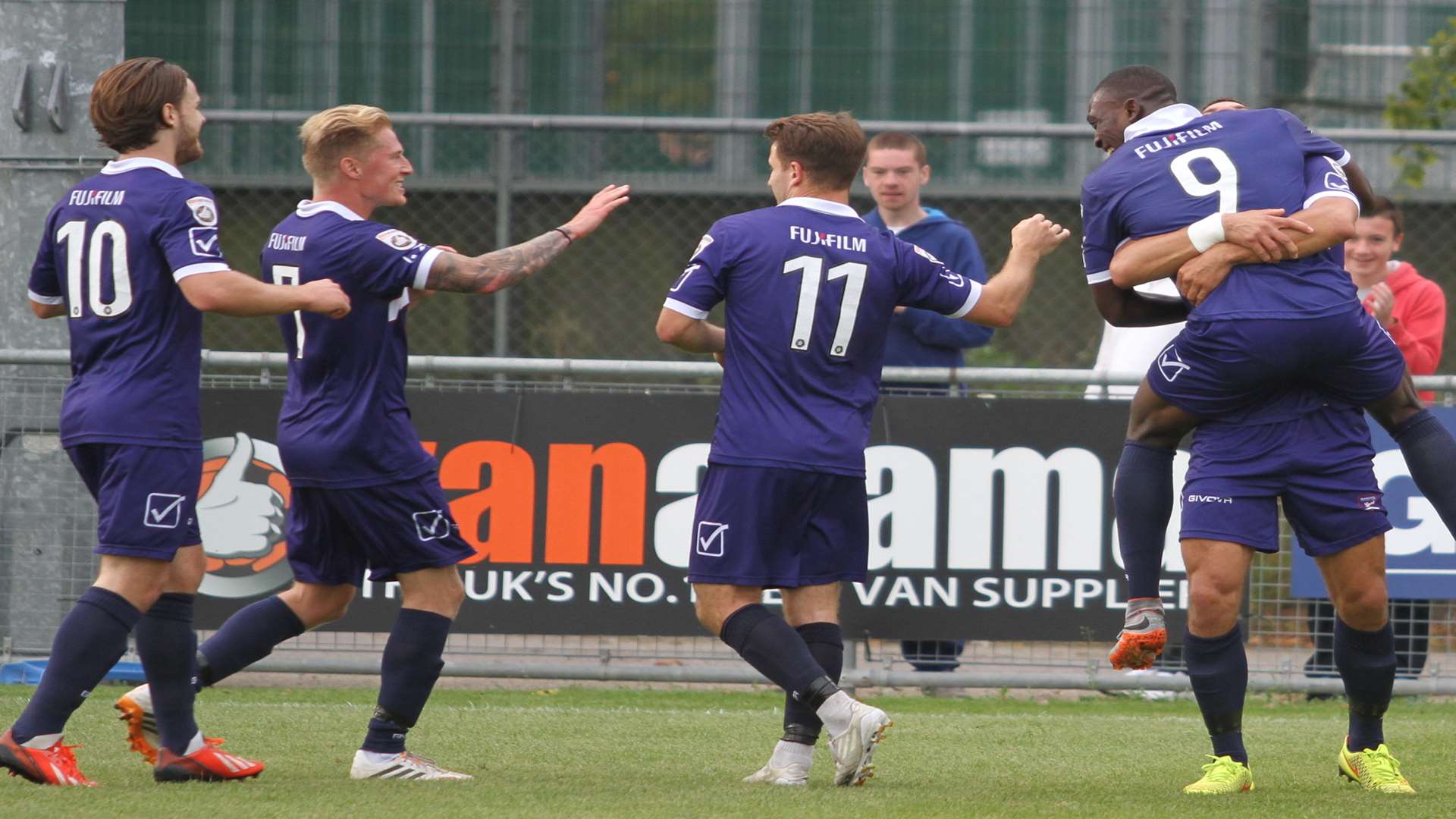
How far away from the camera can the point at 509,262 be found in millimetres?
4980

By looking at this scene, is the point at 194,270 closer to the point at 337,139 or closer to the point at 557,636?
the point at 337,139

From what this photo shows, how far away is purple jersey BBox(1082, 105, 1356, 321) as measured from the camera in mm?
4668

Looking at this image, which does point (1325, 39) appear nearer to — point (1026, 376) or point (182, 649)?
point (1026, 376)

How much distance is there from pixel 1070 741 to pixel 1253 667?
1.60 metres

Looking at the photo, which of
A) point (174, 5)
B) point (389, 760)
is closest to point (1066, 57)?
point (174, 5)

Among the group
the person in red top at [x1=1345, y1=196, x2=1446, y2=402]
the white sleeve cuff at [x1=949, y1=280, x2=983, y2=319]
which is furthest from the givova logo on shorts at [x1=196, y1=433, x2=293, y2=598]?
the person in red top at [x1=1345, y1=196, x2=1446, y2=402]

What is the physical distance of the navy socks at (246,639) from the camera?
17.2ft

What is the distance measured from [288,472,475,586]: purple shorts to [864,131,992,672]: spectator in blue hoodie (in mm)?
3015

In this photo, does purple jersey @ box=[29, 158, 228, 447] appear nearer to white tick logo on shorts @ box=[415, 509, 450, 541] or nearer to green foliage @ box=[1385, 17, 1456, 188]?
white tick logo on shorts @ box=[415, 509, 450, 541]

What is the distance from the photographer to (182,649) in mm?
4926

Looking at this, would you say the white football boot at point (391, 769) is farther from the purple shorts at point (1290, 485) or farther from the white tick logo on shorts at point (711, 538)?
the purple shorts at point (1290, 485)

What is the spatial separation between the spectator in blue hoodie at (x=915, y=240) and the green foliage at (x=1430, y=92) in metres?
4.51

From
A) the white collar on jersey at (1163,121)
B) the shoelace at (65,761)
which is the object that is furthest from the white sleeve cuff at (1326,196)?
the shoelace at (65,761)

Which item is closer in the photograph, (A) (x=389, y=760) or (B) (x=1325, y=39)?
(A) (x=389, y=760)
